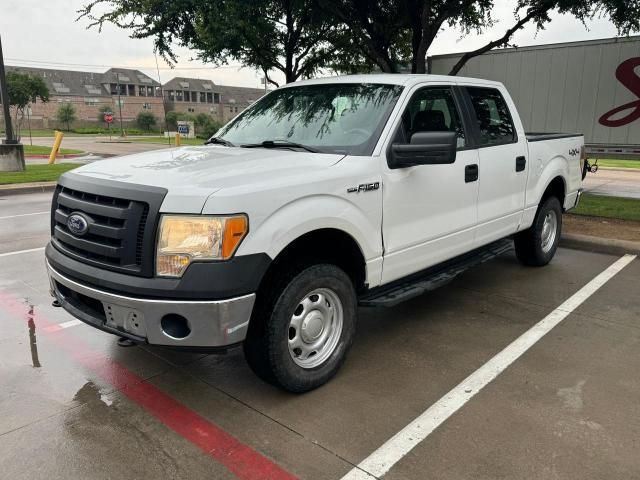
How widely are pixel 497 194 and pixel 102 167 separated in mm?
3284

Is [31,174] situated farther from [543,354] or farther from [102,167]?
[543,354]

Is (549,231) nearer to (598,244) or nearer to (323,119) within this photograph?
(598,244)

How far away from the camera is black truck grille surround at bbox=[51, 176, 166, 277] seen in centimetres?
279

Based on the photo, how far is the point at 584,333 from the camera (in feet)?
14.2

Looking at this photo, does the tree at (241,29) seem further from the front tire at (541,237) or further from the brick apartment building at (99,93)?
the brick apartment building at (99,93)

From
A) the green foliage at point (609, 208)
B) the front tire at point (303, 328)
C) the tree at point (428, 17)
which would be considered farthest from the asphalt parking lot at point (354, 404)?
the tree at point (428, 17)

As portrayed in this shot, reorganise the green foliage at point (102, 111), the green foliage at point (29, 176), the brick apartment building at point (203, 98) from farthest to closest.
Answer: the brick apartment building at point (203, 98) → the green foliage at point (102, 111) → the green foliage at point (29, 176)

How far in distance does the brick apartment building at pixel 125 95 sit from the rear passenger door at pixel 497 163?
10268 centimetres

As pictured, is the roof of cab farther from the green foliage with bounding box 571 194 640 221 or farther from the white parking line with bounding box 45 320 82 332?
the green foliage with bounding box 571 194 640 221

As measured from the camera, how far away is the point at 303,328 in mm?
3287

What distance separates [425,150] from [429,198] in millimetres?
596

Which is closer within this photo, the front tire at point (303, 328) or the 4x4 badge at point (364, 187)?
the front tire at point (303, 328)

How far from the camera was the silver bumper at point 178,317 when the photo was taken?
273cm

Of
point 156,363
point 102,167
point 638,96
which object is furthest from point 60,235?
point 638,96
